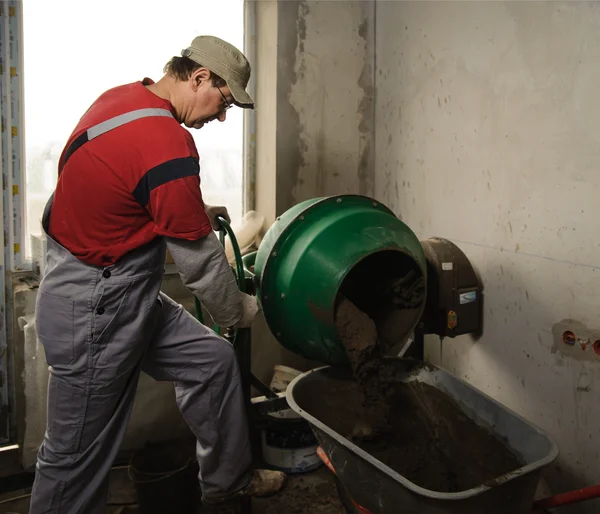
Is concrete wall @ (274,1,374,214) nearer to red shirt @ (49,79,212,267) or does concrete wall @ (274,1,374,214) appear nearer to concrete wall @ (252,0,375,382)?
concrete wall @ (252,0,375,382)

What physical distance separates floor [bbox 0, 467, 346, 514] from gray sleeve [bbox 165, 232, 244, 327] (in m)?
0.85

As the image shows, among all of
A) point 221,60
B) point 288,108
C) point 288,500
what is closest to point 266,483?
point 288,500

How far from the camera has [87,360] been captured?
4.62ft

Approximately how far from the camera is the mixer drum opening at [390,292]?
1.68 metres

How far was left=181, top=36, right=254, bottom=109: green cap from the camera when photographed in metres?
1.45

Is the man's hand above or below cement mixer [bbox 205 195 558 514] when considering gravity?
above

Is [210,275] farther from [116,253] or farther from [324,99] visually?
[324,99]

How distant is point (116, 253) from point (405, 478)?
0.91 meters

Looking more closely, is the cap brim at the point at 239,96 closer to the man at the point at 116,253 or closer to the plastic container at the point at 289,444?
the man at the point at 116,253

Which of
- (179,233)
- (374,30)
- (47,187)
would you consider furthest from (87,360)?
(374,30)

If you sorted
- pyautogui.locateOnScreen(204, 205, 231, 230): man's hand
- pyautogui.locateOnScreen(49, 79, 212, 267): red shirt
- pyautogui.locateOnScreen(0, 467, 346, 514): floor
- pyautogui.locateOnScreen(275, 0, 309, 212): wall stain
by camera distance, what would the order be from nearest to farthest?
pyautogui.locateOnScreen(49, 79, 212, 267): red shirt, pyautogui.locateOnScreen(204, 205, 231, 230): man's hand, pyautogui.locateOnScreen(0, 467, 346, 514): floor, pyautogui.locateOnScreen(275, 0, 309, 212): wall stain

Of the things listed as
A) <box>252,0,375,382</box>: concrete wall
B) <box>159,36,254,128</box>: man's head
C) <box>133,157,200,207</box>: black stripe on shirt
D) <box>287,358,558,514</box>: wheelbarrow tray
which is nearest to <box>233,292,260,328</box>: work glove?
<box>287,358,558,514</box>: wheelbarrow tray

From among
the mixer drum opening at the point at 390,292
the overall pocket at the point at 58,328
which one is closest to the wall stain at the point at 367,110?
the mixer drum opening at the point at 390,292

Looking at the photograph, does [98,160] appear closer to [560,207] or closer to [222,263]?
[222,263]
